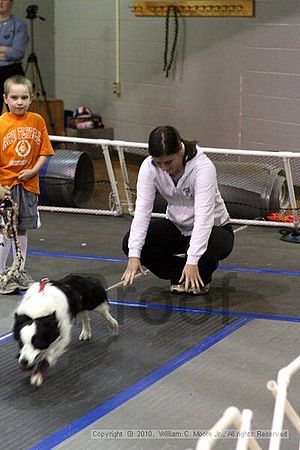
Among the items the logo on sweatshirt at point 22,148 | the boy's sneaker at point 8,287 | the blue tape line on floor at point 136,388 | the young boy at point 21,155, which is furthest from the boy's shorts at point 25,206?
the blue tape line on floor at point 136,388

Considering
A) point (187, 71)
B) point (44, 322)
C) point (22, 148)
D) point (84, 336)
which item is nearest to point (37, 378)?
point (44, 322)

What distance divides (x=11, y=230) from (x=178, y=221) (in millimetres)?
842

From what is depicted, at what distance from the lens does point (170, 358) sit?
318cm

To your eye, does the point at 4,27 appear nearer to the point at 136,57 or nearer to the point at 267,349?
the point at 136,57

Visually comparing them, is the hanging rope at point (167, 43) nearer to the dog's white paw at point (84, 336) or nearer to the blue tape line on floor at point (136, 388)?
the blue tape line on floor at point (136, 388)

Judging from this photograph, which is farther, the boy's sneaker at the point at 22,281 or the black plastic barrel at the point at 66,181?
the black plastic barrel at the point at 66,181

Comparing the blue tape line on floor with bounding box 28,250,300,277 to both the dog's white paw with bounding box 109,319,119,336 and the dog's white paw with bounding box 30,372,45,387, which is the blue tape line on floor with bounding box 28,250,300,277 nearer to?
the dog's white paw with bounding box 109,319,119,336

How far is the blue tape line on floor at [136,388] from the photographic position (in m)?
2.52

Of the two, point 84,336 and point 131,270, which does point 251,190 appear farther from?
point 84,336

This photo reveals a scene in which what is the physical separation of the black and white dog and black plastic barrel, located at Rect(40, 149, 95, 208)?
2.94 meters

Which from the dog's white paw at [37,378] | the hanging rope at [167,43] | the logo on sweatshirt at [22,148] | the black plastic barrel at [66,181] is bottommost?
the dog's white paw at [37,378]

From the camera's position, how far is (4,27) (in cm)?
630

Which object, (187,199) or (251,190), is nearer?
(187,199)

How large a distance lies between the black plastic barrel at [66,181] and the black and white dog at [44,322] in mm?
2942
